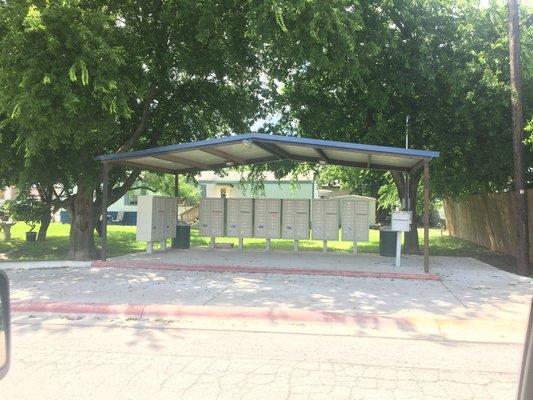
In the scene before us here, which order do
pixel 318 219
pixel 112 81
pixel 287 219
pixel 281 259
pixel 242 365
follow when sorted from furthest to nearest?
1. pixel 287 219
2. pixel 318 219
3. pixel 281 259
4. pixel 112 81
5. pixel 242 365

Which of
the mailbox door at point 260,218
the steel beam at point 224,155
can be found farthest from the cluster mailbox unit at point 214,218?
the steel beam at point 224,155

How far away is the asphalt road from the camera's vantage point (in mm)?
4750

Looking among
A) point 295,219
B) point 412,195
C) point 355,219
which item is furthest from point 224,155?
point 412,195

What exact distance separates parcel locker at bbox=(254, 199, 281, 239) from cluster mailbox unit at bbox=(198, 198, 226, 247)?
3.53 ft

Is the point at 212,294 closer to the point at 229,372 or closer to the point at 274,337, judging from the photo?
the point at 274,337

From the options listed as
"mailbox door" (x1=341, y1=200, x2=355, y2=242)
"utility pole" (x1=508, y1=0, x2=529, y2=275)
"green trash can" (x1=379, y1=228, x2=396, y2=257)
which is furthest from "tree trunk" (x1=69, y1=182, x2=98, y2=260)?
"utility pole" (x1=508, y1=0, x2=529, y2=275)

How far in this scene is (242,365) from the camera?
552cm

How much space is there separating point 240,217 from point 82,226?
463cm

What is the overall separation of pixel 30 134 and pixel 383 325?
896 cm

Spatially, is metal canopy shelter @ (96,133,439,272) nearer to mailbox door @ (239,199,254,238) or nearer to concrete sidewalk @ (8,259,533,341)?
mailbox door @ (239,199,254,238)

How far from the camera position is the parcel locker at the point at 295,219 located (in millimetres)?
15570

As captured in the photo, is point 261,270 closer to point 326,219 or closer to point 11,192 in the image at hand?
point 326,219

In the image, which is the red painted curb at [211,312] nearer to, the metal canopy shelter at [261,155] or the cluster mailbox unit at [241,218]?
the metal canopy shelter at [261,155]

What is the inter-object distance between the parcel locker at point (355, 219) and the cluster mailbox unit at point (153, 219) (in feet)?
17.4
